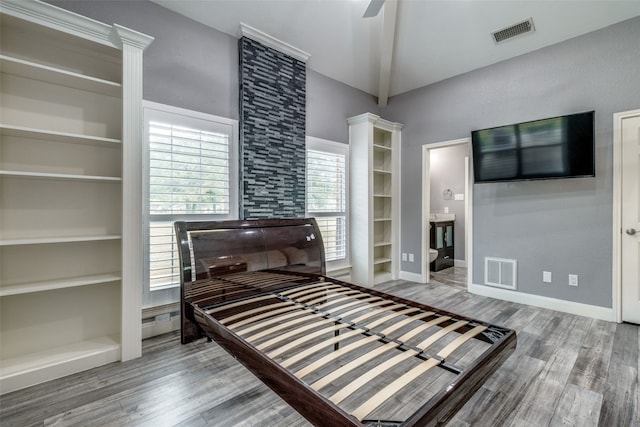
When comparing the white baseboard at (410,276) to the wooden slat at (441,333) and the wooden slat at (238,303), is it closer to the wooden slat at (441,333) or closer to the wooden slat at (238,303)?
the wooden slat at (441,333)

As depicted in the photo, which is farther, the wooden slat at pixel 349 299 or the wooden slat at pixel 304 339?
the wooden slat at pixel 349 299

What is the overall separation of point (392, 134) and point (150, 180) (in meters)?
3.56

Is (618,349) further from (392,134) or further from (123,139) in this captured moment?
(123,139)

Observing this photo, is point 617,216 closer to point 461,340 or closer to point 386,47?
point 461,340

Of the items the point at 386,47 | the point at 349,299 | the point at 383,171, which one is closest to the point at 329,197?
the point at 383,171

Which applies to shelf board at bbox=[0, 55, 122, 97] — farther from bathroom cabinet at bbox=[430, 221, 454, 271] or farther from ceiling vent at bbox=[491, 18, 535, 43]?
bathroom cabinet at bbox=[430, 221, 454, 271]

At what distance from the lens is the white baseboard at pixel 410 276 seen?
4.45 metres

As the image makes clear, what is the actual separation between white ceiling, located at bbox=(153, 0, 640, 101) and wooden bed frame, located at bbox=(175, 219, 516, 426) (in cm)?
216

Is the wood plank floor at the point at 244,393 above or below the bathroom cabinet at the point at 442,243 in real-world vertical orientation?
below

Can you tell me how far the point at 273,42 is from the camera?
126 inches

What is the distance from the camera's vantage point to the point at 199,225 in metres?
2.29

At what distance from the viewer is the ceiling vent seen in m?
3.15

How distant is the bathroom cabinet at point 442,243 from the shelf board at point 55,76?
5.05 m

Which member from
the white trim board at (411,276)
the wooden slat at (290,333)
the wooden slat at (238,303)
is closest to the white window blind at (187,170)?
the wooden slat at (238,303)
